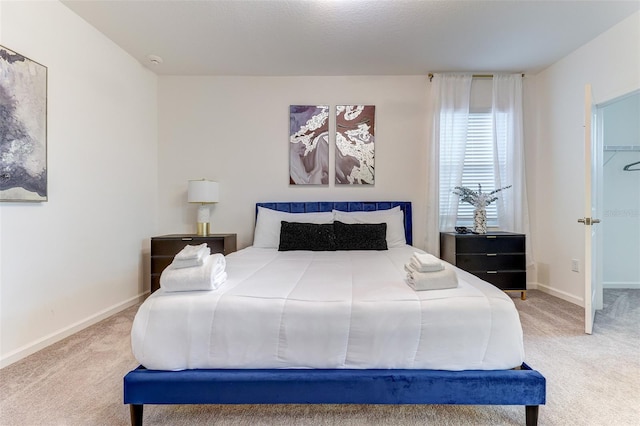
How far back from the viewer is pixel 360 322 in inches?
57.2

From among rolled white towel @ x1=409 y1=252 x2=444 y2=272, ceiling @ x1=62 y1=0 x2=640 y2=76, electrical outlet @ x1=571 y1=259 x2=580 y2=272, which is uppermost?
ceiling @ x1=62 y1=0 x2=640 y2=76

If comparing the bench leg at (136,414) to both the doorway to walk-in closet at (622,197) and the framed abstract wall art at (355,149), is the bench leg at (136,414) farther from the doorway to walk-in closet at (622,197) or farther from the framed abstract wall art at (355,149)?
the doorway to walk-in closet at (622,197)

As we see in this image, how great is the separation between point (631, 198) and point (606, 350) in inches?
110

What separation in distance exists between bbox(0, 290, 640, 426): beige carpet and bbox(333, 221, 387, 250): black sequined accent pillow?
4.65 ft

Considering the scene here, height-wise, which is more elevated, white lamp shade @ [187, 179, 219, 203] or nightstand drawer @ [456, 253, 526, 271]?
white lamp shade @ [187, 179, 219, 203]

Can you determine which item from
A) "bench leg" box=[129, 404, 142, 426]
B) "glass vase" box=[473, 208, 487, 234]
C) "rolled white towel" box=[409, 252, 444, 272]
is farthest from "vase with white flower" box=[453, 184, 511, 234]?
"bench leg" box=[129, 404, 142, 426]

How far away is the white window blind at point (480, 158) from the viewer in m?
4.02

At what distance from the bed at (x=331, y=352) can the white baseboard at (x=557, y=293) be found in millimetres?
2611

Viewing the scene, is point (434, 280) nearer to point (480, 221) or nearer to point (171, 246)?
point (480, 221)

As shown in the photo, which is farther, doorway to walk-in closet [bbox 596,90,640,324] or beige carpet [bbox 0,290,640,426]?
doorway to walk-in closet [bbox 596,90,640,324]

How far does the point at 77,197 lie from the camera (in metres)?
2.79

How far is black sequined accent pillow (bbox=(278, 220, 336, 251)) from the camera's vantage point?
128 inches

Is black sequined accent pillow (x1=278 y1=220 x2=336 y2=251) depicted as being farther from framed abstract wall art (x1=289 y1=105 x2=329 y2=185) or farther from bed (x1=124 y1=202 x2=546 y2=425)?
bed (x1=124 y1=202 x2=546 y2=425)

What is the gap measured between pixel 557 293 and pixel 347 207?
8.33ft
